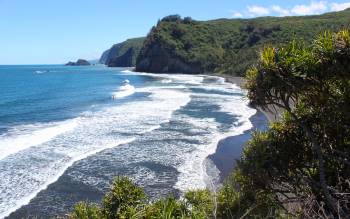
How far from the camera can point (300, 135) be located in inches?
356

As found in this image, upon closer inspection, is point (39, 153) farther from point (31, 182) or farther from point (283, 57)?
point (283, 57)

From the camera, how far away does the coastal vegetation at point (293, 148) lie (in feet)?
26.0

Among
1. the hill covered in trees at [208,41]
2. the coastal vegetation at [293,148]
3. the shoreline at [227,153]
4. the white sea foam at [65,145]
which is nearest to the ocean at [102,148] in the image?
the white sea foam at [65,145]

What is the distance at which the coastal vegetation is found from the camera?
7922 mm

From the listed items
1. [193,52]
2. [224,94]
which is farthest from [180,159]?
[193,52]

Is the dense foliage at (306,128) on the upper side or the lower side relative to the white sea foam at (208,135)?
upper

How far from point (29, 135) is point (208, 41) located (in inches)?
3967

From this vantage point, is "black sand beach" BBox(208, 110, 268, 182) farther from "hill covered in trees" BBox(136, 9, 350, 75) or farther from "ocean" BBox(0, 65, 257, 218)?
"hill covered in trees" BBox(136, 9, 350, 75)

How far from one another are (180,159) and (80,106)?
25253 millimetres

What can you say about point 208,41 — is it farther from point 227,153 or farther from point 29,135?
point 227,153

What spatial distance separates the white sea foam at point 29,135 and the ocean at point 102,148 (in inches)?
2.0

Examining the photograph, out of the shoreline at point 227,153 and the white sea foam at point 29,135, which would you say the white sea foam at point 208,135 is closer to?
the shoreline at point 227,153

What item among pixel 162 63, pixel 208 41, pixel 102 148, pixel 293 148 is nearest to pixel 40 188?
pixel 102 148

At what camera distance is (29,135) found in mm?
28562
